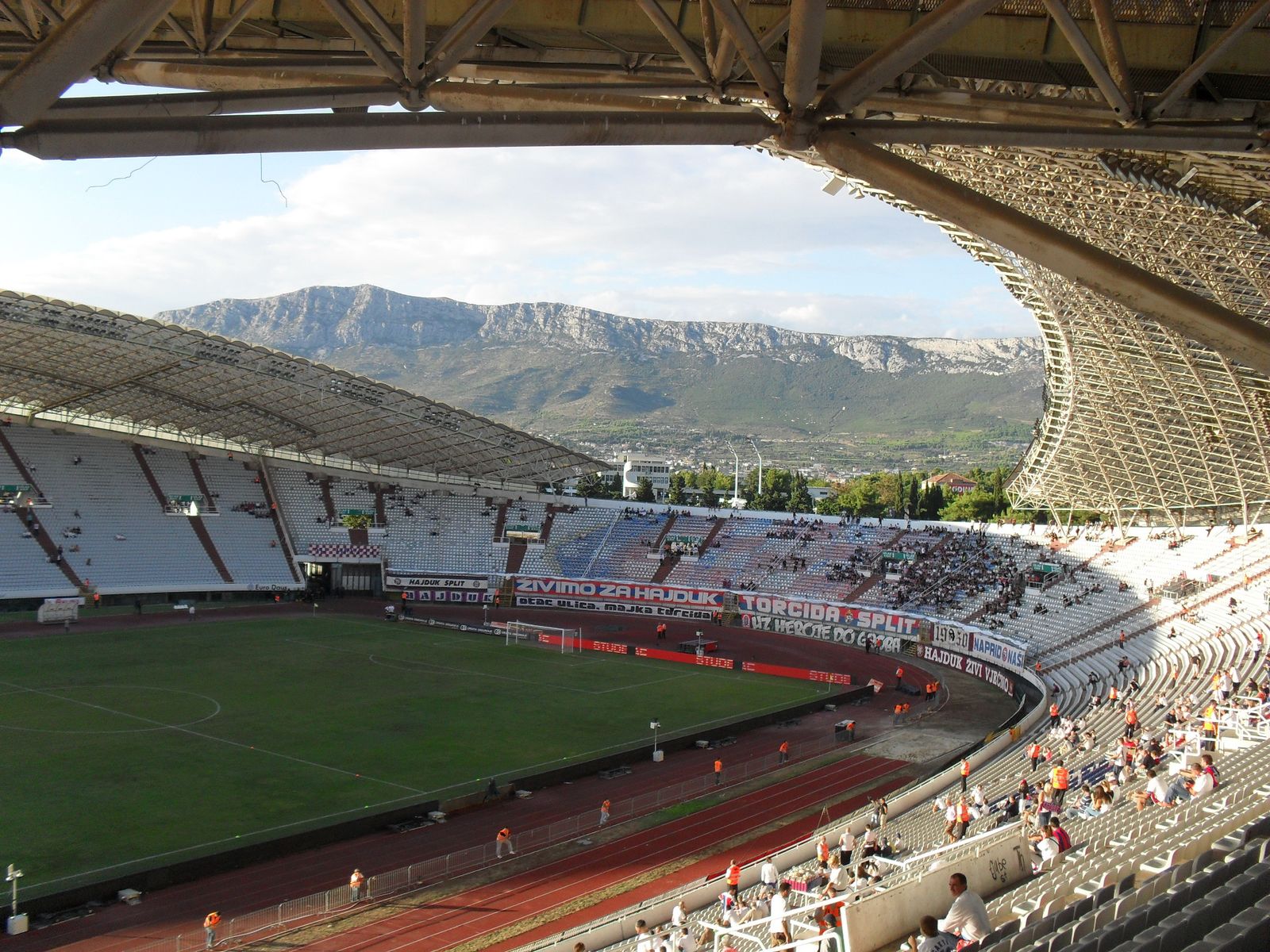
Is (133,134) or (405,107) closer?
(133,134)

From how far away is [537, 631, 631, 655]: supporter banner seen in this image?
57688mm

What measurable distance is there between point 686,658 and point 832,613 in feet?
42.2

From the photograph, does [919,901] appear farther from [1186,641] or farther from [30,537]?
[30,537]

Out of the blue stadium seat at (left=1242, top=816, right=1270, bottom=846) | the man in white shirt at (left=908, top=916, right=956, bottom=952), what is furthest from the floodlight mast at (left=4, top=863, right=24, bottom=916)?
the blue stadium seat at (left=1242, top=816, right=1270, bottom=846)

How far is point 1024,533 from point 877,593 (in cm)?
1017

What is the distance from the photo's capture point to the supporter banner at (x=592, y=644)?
57.7 m

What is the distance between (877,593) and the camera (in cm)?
6644

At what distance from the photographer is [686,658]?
56.2 meters

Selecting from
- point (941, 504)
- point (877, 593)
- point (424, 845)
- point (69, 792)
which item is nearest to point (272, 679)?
point (69, 792)

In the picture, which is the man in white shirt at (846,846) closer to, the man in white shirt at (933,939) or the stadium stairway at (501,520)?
the man in white shirt at (933,939)

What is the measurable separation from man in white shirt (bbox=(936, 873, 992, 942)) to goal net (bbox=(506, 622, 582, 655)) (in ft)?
157

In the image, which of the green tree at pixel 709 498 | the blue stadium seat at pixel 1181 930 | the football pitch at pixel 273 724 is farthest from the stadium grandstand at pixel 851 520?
the green tree at pixel 709 498

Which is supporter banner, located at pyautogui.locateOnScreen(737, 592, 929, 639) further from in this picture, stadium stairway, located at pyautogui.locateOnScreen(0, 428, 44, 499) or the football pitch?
stadium stairway, located at pyautogui.locateOnScreen(0, 428, 44, 499)

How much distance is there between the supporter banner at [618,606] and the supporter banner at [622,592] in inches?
7.5
